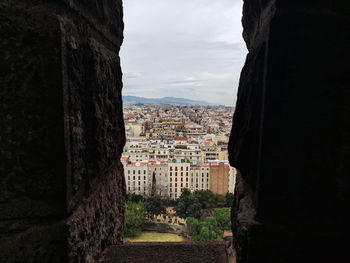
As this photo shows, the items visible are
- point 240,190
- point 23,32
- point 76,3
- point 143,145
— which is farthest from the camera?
point 143,145

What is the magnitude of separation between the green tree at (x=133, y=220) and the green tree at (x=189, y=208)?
192 centimetres

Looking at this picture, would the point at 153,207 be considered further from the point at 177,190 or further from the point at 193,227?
the point at 177,190

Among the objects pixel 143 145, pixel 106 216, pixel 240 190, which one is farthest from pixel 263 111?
pixel 143 145

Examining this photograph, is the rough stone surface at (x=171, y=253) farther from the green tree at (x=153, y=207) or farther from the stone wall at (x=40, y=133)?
the green tree at (x=153, y=207)

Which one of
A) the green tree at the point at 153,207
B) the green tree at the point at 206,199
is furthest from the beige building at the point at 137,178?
the green tree at the point at 206,199

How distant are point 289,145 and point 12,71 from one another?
62 centimetres

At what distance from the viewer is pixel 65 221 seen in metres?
0.69

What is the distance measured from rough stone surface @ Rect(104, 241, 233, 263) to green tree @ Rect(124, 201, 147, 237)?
12.9 m

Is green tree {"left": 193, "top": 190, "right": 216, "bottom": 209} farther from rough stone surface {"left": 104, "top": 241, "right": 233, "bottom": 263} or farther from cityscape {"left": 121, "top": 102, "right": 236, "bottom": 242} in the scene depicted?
rough stone surface {"left": 104, "top": 241, "right": 233, "bottom": 263}

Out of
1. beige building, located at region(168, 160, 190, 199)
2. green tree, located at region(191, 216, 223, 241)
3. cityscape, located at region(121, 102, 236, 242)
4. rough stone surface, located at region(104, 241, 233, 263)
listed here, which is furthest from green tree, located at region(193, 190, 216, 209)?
rough stone surface, located at region(104, 241, 233, 263)

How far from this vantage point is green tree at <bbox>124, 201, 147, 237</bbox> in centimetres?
1355

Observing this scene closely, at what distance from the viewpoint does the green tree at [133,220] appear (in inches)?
Answer: 534

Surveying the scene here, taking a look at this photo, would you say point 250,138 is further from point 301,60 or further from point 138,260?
point 138,260

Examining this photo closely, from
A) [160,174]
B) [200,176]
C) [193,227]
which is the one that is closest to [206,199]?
[200,176]
